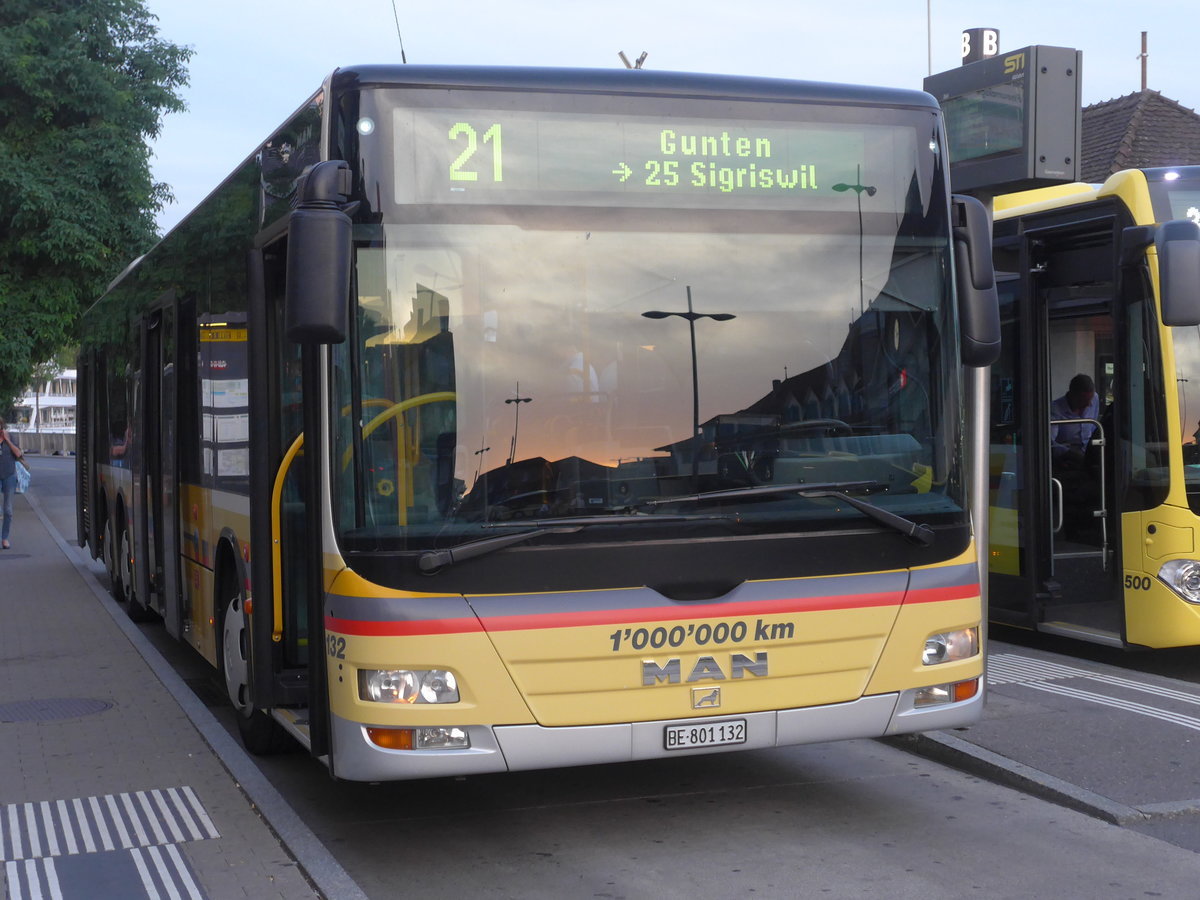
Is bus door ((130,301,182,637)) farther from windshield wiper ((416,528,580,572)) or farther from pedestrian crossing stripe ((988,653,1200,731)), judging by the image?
pedestrian crossing stripe ((988,653,1200,731))

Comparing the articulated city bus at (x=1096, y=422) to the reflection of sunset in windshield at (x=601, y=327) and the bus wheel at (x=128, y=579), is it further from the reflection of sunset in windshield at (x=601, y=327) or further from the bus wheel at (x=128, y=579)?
the bus wheel at (x=128, y=579)

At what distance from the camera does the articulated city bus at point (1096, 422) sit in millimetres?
8977

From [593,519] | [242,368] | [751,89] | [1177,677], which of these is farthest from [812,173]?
[1177,677]

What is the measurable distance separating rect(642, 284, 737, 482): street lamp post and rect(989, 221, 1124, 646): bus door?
5.09 m

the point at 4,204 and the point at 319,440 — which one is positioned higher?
the point at 4,204

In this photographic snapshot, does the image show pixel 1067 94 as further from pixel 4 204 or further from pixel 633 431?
pixel 4 204

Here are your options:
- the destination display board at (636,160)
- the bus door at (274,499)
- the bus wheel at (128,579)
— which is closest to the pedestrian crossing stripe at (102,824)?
the bus door at (274,499)

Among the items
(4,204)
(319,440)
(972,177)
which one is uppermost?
(4,204)

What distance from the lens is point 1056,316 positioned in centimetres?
1061

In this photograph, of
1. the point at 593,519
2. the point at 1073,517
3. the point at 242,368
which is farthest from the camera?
the point at 1073,517

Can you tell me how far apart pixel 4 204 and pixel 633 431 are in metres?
27.6

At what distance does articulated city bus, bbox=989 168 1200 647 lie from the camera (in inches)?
353

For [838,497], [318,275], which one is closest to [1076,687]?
[838,497]

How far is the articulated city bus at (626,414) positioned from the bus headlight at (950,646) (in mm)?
14
